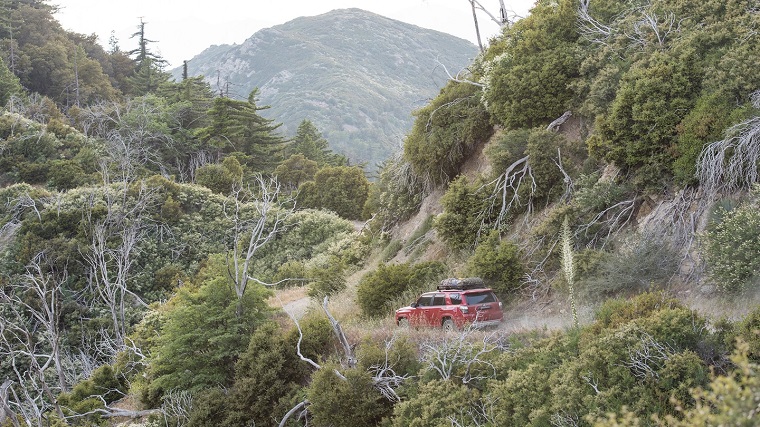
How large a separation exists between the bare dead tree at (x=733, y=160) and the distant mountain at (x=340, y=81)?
321ft

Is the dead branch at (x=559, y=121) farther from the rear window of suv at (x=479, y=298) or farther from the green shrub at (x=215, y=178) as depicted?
the green shrub at (x=215, y=178)

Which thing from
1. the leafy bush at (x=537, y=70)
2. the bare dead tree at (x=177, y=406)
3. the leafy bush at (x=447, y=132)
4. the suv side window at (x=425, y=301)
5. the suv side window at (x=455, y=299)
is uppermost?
the leafy bush at (x=537, y=70)

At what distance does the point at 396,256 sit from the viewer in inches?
917

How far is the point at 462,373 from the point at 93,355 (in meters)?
19.8

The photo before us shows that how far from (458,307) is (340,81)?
477ft

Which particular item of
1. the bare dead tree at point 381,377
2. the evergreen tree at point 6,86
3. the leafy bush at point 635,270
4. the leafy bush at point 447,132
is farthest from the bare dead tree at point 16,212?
the leafy bush at point 635,270

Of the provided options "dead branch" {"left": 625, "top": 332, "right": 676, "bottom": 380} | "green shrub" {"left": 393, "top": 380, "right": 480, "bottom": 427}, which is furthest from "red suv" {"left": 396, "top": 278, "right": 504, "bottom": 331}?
"dead branch" {"left": 625, "top": 332, "right": 676, "bottom": 380}

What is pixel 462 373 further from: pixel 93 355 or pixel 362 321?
pixel 93 355

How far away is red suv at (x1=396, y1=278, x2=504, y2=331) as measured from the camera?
14758 mm

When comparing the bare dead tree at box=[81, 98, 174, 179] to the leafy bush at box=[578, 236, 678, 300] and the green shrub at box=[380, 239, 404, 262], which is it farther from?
the leafy bush at box=[578, 236, 678, 300]

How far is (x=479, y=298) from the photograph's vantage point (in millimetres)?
14930

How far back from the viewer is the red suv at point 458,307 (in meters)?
14.8

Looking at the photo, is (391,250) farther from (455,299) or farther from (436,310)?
(455,299)

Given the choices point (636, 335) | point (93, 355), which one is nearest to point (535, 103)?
point (636, 335)
